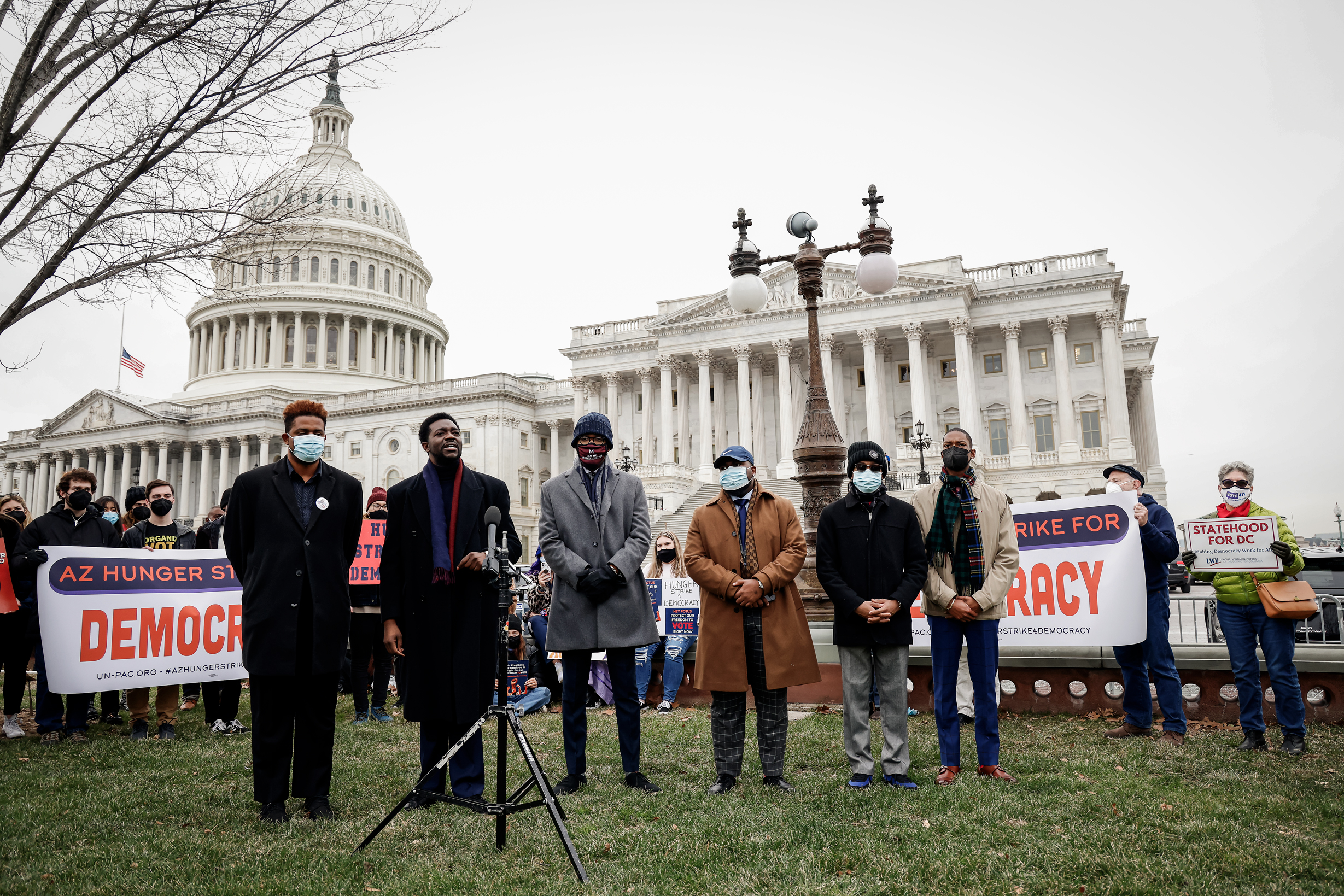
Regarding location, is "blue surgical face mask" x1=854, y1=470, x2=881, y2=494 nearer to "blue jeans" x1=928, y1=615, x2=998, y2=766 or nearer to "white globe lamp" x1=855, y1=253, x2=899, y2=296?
"blue jeans" x1=928, y1=615, x2=998, y2=766

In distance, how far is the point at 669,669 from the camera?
10898mm

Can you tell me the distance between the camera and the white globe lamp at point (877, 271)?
428 inches

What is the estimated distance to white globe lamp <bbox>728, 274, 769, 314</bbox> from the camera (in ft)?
37.2

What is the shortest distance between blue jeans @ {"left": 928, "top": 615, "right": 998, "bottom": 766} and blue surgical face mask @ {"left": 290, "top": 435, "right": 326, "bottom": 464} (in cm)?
496

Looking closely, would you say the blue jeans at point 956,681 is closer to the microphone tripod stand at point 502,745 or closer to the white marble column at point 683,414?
the microphone tripod stand at point 502,745

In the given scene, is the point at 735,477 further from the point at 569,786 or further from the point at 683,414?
the point at 683,414

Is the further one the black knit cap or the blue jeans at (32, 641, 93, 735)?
the blue jeans at (32, 641, 93, 735)

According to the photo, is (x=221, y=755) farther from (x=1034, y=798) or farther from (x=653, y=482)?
(x=653, y=482)

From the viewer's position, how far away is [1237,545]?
768 centimetres

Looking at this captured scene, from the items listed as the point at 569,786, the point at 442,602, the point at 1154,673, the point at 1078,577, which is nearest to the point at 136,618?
the point at 442,602

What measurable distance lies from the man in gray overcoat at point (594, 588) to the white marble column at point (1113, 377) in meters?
46.7

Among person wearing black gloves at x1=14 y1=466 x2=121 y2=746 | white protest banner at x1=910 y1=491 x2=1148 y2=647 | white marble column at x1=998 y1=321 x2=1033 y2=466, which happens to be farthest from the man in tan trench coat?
white marble column at x1=998 y1=321 x2=1033 y2=466

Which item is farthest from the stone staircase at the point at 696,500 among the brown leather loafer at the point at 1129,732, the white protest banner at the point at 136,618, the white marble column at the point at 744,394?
the brown leather loafer at the point at 1129,732

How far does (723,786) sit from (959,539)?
8.87 ft
